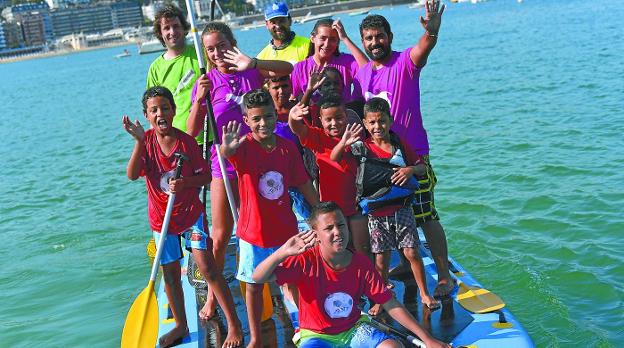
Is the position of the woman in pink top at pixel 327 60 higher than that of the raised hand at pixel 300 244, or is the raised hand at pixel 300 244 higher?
the woman in pink top at pixel 327 60

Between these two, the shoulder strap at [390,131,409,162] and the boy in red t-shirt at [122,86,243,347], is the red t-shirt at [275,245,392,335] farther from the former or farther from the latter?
the shoulder strap at [390,131,409,162]

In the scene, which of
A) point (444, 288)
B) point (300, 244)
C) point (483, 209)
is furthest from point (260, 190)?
point (483, 209)

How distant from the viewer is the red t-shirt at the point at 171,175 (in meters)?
5.34

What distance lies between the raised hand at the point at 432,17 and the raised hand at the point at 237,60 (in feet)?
4.69

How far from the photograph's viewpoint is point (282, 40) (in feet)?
22.0

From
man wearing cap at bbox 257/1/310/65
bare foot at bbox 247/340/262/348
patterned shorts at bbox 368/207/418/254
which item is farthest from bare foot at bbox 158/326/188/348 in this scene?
man wearing cap at bbox 257/1/310/65

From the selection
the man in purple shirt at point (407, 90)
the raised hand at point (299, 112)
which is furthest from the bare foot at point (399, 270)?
the raised hand at point (299, 112)

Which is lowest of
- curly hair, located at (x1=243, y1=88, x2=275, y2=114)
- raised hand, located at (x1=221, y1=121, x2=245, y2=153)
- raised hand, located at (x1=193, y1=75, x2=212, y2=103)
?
raised hand, located at (x1=221, y1=121, x2=245, y2=153)

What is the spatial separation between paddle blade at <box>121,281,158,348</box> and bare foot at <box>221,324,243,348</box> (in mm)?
559

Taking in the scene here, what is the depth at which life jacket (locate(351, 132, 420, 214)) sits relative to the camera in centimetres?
546

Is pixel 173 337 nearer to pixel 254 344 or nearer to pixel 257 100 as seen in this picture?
pixel 254 344

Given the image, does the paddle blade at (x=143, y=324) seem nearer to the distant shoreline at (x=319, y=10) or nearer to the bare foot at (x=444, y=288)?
the bare foot at (x=444, y=288)

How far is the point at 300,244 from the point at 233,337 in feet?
4.97

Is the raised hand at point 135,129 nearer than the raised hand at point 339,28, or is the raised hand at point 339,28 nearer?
the raised hand at point 135,129
